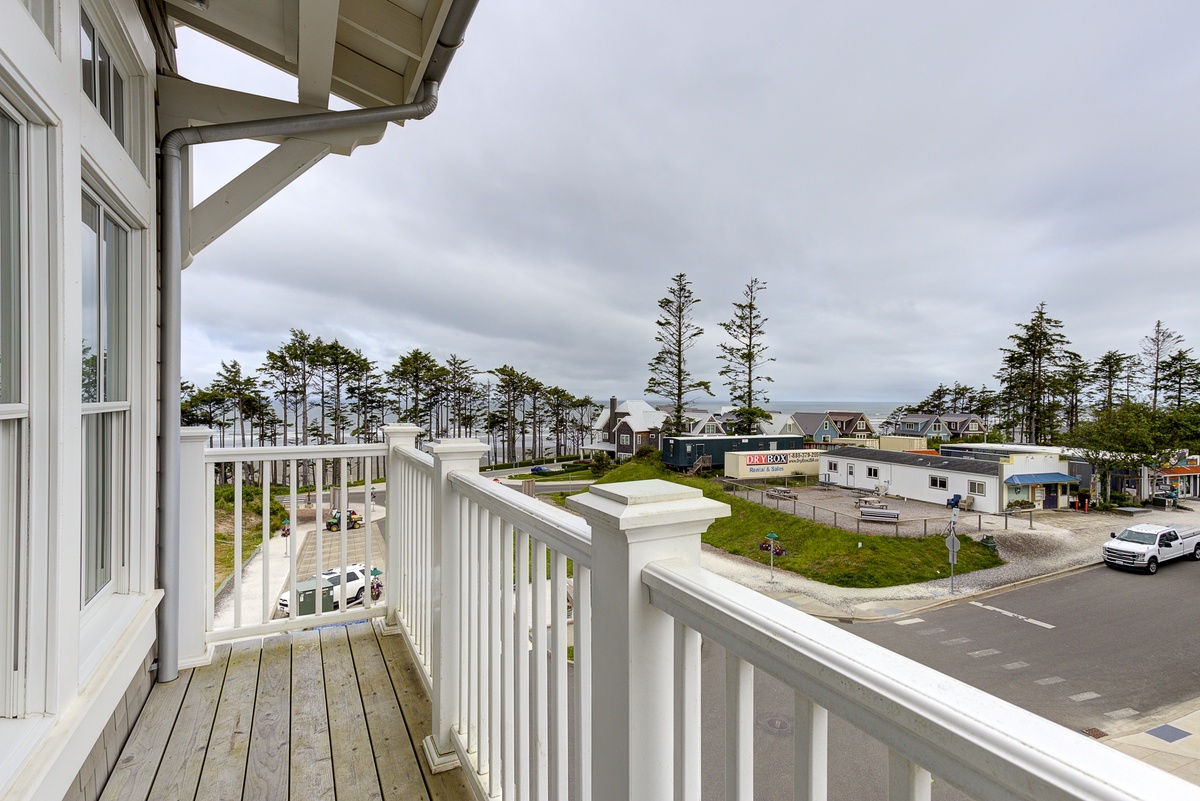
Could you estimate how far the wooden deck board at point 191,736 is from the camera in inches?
63.4

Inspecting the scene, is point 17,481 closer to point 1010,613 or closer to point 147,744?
point 147,744

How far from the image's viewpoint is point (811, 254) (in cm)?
701

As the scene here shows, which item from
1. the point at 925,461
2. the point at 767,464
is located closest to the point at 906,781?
the point at 767,464

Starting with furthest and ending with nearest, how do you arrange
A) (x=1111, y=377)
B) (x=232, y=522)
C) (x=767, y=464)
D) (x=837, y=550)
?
(x=232, y=522)
(x=767, y=464)
(x=1111, y=377)
(x=837, y=550)

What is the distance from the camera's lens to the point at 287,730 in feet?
6.17

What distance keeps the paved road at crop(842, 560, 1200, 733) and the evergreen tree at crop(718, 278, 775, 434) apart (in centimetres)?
1639

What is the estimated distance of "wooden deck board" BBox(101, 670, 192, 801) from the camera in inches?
62.7

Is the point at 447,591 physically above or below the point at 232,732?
above

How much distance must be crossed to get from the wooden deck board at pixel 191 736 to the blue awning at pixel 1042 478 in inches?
246

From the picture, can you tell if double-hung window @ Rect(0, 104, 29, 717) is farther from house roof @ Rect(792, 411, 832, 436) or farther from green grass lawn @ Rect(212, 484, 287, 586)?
house roof @ Rect(792, 411, 832, 436)

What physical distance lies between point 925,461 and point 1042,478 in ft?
8.42

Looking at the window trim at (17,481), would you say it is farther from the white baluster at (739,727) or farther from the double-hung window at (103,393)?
the white baluster at (739,727)

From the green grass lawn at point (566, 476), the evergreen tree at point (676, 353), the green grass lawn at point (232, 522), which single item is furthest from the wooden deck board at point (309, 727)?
the evergreen tree at point (676, 353)

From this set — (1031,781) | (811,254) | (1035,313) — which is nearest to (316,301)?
(811,254)
